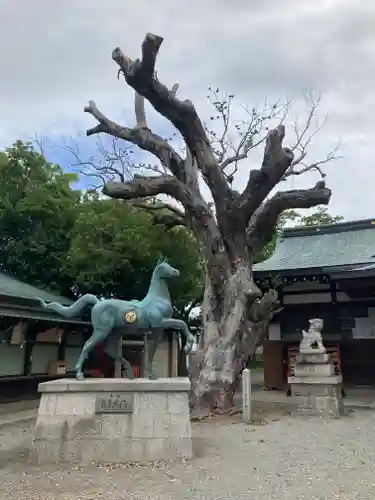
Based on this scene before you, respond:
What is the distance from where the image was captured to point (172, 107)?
9781 mm

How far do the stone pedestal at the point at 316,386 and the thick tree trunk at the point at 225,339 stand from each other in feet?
3.94

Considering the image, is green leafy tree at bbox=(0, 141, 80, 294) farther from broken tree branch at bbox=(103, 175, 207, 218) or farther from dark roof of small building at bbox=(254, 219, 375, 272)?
broken tree branch at bbox=(103, 175, 207, 218)

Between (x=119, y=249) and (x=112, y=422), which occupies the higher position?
(x=119, y=249)

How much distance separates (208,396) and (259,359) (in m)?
24.5

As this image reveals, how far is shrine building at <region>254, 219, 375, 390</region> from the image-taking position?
567 inches

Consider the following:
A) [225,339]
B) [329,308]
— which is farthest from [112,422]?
[329,308]

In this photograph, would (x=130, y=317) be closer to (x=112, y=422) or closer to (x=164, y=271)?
(x=164, y=271)

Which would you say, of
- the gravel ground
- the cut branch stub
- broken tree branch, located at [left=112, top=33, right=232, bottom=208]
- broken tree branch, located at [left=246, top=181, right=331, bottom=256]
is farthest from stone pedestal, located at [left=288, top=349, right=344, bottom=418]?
the cut branch stub

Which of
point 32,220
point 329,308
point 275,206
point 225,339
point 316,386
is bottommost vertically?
point 316,386

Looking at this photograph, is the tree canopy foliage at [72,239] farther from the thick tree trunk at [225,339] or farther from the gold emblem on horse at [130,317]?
the gold emblem on horse at [130,317]

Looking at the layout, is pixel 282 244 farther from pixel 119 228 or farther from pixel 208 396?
pixel 208 396

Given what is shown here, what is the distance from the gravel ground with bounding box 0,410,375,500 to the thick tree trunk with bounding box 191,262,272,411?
2.14 metres

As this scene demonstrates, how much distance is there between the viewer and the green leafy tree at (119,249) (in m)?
16.6

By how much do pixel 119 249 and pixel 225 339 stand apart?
23.9ft
